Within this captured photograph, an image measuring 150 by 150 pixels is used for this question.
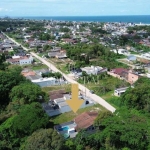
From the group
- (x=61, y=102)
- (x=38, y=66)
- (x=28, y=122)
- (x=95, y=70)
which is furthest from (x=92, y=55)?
(x=28, y=122)

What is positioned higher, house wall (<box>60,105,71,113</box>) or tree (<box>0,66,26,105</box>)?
tree (<box>0,66,26,105</box>)

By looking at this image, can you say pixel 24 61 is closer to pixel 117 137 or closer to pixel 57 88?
pixel 57 88

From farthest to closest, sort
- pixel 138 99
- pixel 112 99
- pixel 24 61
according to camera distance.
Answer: pixel 24 61, pixel 112 99, pixel 138 99

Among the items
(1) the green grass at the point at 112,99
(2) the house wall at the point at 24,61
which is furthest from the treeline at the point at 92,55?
(1) the green grass at the point at 112,99

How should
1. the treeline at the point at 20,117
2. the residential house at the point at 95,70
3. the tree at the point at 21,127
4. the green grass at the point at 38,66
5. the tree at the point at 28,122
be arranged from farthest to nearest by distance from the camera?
the green grass at the point at 38,66 → the residential house at the point at 95,70 → the tree at the point at 28,122 → the tree at the point at 21,127 → the treeline at the point at 20,117

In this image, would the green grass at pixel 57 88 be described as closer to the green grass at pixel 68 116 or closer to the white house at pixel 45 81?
the white house at pixel 45 81

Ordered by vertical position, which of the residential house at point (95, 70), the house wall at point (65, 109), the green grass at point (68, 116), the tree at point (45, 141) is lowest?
the green grass at point (68, 116)

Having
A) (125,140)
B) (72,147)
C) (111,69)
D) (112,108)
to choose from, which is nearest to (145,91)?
(112,108)

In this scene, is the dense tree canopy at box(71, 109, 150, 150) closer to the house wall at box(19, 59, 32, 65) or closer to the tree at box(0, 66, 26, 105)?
the tree at box(0, 66, 26, 105)

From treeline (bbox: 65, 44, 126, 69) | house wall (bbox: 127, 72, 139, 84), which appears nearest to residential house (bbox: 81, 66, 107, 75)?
house wall (bbox: 127, 72, 139, 84)

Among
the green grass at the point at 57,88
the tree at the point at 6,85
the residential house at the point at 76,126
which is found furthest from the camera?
the green grass at the point at 57,88
